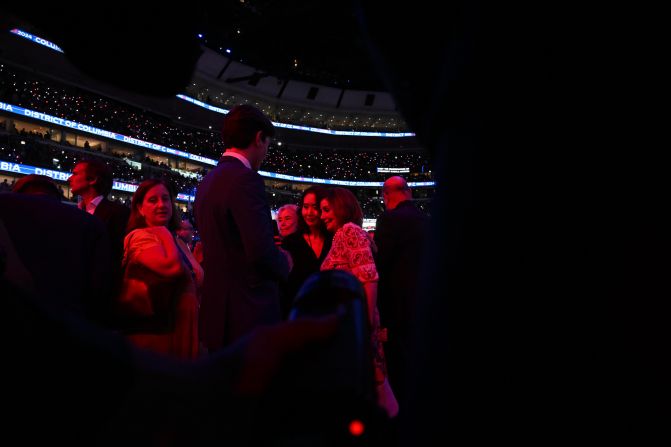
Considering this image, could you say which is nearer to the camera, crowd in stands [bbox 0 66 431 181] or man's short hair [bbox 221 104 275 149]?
man's short hair [bbox 221 104 275 149]

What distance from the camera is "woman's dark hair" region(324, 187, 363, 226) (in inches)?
115

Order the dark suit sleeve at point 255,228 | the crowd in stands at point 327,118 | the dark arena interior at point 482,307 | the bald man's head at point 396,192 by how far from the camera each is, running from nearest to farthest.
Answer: the dark arena interior at point 482,307 < the dark suit sleeve at point 255,228 < the bald man's head at point 396,192 < the crowd in stands at point 327,118

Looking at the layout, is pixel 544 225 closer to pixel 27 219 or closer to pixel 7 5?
pixel 7 5

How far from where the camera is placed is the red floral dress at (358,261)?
2.44m

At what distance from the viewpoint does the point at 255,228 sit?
199 cm

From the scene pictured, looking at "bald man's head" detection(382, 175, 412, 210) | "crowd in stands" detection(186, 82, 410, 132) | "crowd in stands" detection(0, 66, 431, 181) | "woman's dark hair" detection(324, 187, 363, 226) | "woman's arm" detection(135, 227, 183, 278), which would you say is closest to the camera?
"woman's arm" detection(135, 227, 183, 278)

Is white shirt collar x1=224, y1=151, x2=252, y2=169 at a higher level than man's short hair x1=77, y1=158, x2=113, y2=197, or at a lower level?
lower

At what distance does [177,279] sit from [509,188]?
89.3 inches

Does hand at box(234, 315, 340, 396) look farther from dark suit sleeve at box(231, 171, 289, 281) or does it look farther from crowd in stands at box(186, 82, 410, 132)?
crowd in stands at box(186, 82, 410, 132)

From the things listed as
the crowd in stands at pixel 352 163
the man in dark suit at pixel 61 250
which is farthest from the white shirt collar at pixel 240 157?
the crowd in stands at pixel 352 163

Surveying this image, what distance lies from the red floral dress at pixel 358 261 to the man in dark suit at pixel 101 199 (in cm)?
172

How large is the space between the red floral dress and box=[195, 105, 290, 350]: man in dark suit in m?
0.53

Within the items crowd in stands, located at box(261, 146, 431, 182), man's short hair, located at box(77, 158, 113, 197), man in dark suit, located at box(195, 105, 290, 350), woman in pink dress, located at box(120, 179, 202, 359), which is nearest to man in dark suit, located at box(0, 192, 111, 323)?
woman in pink dress, located at box(120, 179, 202, 359)

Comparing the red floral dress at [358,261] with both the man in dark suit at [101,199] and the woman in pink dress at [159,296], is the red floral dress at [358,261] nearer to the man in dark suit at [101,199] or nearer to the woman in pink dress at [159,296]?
the woman in pink dress at [159,296]
